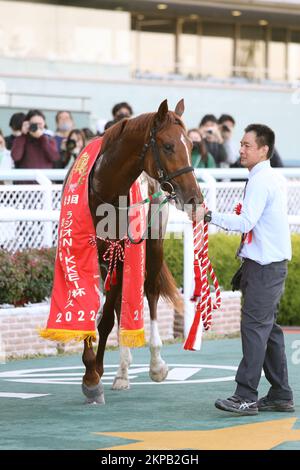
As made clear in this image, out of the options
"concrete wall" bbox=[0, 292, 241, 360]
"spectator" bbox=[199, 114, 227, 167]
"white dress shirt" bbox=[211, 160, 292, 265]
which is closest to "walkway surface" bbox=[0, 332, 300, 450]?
"concrete wall" bbox=[0, 292, 241, 360]

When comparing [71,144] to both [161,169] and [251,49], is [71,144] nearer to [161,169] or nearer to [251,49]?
[161,169]

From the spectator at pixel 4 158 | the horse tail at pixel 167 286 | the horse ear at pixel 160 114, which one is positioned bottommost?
the horse tail at pixel 167 286

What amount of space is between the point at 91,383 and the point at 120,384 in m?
0.68

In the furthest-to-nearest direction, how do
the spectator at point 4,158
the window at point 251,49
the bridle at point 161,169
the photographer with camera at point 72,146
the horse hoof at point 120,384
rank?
1. the window at point 251,49
2. the photographer with camera at point 72,146
3. the spectator at point 4,158
4. the horse hoof at point 120,384
5. the bridle at point 161,169

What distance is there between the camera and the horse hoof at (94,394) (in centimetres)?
668

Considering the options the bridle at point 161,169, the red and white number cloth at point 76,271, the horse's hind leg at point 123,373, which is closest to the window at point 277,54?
the horse's hind leg at point 123,373

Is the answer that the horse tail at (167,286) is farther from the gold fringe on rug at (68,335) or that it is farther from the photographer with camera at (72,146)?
the photographer with camera at (72,146)

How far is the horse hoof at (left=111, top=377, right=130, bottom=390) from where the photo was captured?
24.1 ft

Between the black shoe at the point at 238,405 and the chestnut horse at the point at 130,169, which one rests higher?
the chestnut horse at the point at 130,169

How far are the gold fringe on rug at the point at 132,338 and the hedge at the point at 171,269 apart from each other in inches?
76.0

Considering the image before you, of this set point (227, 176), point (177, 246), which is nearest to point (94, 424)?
point (177, 246)

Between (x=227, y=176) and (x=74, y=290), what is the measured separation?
453 cm

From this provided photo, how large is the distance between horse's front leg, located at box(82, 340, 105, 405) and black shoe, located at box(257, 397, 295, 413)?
3.05 feet
